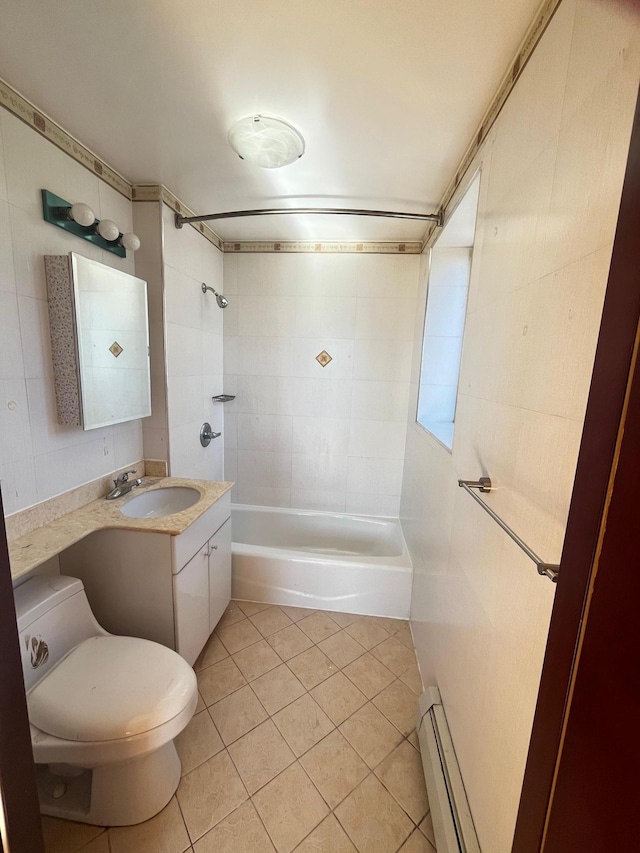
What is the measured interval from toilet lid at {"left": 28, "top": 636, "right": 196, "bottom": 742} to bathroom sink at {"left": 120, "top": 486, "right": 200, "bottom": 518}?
0.66 meters

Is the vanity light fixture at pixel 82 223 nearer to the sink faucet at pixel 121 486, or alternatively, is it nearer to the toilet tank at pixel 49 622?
the sink faucet at pixel 121 486

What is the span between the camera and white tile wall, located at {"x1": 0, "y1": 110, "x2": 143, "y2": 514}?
1.16m

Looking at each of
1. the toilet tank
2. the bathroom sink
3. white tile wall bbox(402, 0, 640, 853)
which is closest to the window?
white tile wall bbox(402, 0, 640, 853)

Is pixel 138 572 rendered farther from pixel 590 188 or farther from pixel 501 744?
pixel 590 188

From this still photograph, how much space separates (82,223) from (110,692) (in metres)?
1.72

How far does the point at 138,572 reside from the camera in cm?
143

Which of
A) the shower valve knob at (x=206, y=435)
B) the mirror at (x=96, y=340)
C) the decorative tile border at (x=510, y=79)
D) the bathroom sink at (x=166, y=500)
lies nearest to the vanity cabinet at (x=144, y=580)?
the bathroom sink at (x=166, y=500)

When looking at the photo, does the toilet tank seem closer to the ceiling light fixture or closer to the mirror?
the mirror

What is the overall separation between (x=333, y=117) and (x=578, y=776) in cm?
185

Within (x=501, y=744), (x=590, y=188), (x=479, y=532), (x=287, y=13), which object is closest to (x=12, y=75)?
(x=287, y=13)

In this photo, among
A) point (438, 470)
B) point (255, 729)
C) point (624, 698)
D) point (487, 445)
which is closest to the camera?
point (624, 698)

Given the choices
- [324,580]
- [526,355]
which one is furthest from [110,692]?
[526,355]

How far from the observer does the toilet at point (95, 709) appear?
0.96 meters

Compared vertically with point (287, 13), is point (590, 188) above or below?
below
